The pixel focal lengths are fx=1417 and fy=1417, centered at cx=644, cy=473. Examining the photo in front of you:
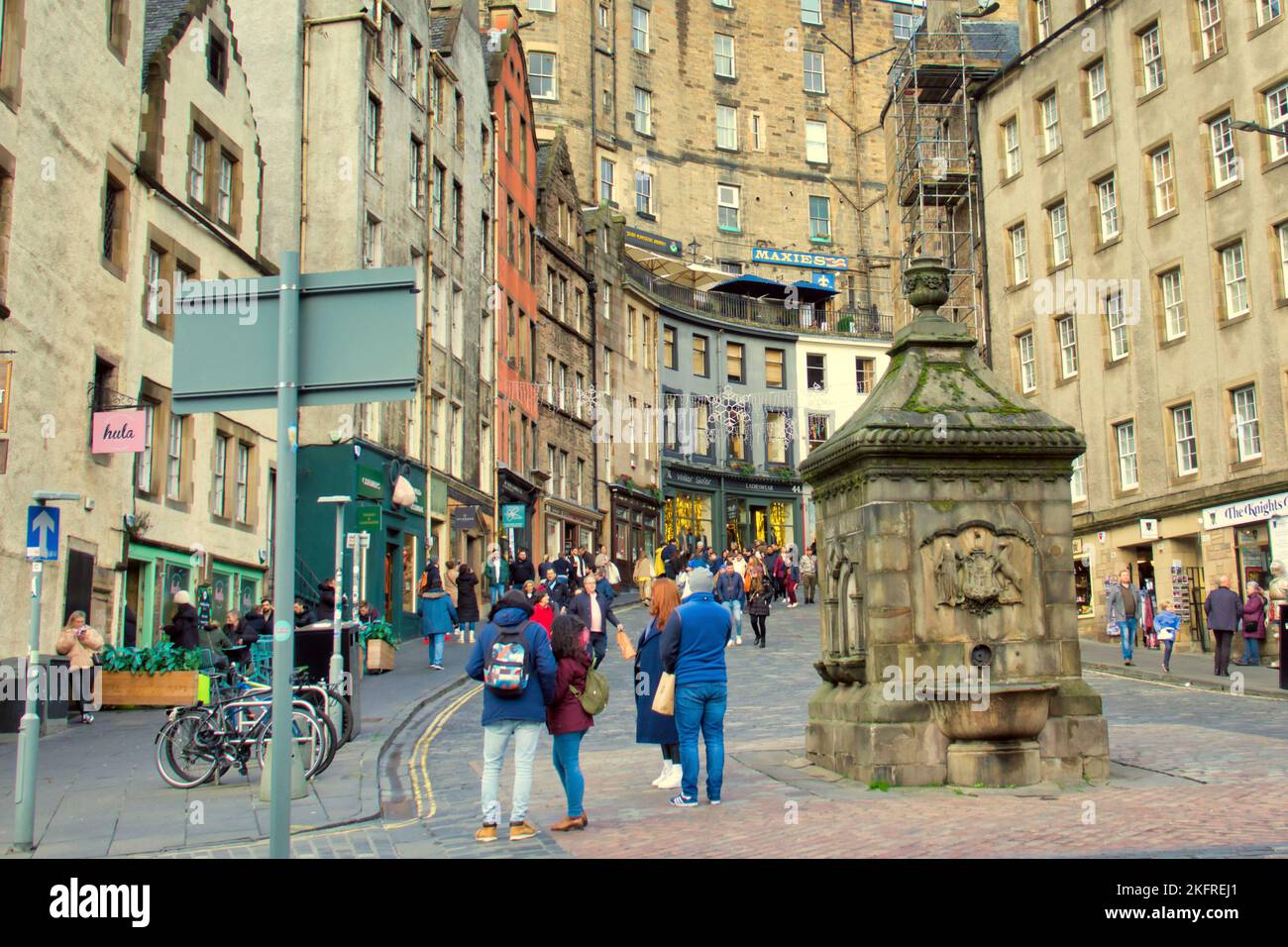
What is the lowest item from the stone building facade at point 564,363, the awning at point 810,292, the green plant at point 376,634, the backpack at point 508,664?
the backpack at point 508,664

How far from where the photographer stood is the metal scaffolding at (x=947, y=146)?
43.7 metres

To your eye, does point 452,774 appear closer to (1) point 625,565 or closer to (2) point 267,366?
(2) point 267,366

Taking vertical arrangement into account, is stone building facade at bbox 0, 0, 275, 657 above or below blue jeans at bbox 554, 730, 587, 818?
above

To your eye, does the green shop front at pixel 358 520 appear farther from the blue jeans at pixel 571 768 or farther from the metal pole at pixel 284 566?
the metal pole at pixel 284 566

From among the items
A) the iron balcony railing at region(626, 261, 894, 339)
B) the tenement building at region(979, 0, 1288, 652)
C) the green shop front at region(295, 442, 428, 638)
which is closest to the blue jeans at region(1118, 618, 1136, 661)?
the tenement building at region(979, 0, 1288, 652)

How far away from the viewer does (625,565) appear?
53.2m

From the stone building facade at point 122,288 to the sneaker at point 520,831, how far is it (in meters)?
11.7

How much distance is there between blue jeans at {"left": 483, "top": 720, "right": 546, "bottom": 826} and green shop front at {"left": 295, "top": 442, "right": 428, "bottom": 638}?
21738mm

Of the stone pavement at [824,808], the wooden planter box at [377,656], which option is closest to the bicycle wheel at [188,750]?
the stone pavement at [824,808]

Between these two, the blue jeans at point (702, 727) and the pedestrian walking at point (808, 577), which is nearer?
the blue jeans at point (702, 727)

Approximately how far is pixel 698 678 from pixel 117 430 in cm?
1351

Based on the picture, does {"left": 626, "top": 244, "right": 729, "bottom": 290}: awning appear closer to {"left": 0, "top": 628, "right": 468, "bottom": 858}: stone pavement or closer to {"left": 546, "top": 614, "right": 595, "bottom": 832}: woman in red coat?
{"left": 0, "top": 628, "right": 468, "bottom": 858}: stone pavement

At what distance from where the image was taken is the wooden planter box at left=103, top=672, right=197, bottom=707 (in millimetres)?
20125
